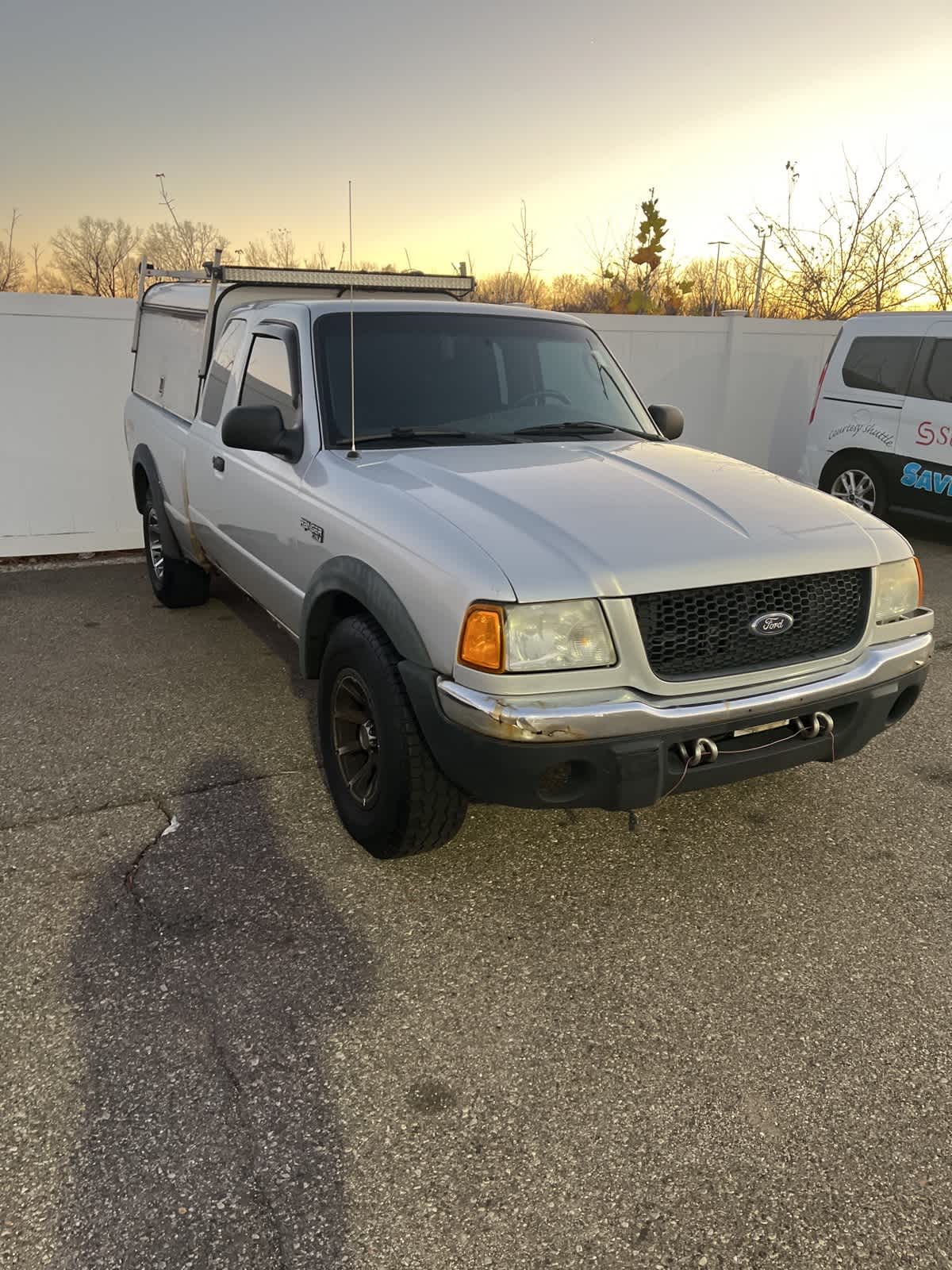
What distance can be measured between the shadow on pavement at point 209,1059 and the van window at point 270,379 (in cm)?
179

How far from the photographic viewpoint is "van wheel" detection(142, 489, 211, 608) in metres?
6.34

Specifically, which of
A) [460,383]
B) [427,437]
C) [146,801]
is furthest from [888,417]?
[146,801]

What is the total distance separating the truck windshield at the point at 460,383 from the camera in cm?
387

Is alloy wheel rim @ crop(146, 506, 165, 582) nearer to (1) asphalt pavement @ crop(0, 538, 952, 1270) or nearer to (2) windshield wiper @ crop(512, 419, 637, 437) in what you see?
(1) asphalt pavement @ crop(0, 538, 952, 1270)

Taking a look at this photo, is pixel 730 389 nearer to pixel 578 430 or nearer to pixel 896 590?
pixel 578 430

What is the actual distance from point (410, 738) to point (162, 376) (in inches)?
164

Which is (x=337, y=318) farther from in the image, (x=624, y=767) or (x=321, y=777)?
(x=624, y=767)

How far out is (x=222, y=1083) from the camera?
94.5 inches

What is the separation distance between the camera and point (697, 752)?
9.20ft

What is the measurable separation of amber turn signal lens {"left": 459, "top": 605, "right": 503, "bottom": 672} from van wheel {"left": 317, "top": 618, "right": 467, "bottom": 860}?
376 millimetres

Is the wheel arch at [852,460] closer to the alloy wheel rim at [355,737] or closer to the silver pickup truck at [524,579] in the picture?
the silver pickup truck at [524,579]

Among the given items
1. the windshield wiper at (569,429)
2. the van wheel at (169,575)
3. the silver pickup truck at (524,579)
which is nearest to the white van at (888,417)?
the windshield wiper at (569,429)

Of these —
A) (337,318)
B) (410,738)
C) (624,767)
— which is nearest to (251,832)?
(410,738)

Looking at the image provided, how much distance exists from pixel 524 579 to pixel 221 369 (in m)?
2.87
